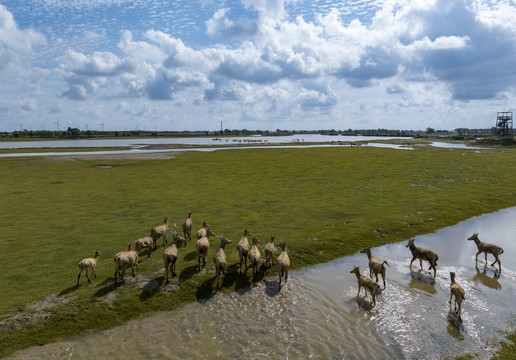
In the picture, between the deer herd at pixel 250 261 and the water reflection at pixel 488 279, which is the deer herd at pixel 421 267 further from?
the water reflection at pixel 488 279

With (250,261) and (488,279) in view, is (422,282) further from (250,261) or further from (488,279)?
(250,261)

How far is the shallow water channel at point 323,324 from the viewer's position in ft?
35.6

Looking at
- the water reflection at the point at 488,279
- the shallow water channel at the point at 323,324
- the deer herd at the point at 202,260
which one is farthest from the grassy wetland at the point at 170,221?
the water reflection at the point at 488,279

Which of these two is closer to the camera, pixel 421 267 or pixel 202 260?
pixel 421 267

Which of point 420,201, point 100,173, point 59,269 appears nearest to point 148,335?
point 59,269

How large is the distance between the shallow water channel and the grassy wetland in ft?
3.95

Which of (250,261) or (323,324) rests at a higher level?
(250,261)

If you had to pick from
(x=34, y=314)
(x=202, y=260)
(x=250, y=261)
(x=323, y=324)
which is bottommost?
(x=323, y=324)

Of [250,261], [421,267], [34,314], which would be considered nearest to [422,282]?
[421,267]

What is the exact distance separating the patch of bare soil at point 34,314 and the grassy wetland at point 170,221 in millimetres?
42

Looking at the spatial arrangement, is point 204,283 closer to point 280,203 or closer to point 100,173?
point 280,203

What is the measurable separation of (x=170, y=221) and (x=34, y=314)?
1313 cm

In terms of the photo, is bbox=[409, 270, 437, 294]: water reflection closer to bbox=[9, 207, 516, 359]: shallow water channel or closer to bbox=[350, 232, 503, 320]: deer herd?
bbox=[9, 207, 516, 359]: shallow water channel

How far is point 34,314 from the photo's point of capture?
12.6m
